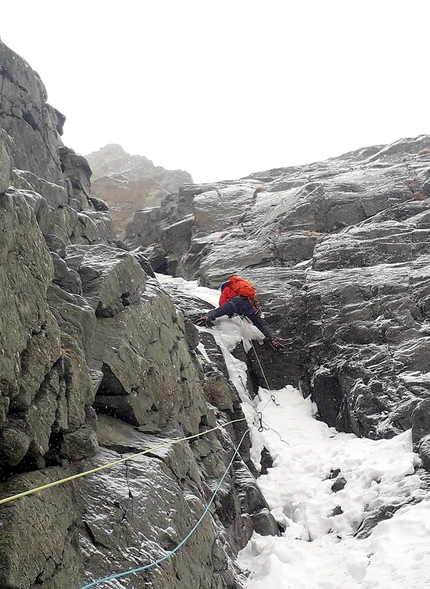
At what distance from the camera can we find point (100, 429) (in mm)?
6219

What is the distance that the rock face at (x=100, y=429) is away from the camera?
14.2 feet

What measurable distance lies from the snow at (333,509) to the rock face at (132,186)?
27.6 meters

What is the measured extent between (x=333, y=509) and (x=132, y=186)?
134 feet

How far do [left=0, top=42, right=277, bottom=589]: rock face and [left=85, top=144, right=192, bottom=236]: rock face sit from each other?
2885 centimetres

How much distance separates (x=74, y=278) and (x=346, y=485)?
618 centimetres

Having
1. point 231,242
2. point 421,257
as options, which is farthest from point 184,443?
point 231,242

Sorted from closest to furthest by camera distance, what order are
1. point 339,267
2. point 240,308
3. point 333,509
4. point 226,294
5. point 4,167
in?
point 4,167
point 333,509
point 240,308
point 226,294
point 339,267

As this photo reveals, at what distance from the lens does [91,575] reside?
4.43 m

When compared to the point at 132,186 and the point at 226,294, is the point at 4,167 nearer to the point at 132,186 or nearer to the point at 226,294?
the point at 226,294

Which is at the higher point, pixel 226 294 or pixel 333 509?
pixel 226 294

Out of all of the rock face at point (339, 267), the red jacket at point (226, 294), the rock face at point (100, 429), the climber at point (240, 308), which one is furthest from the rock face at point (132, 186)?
the rock face at point (100, 429)

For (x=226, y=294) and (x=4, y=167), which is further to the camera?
(x=226, y=294)

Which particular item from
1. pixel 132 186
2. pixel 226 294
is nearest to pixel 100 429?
pixel 226 294

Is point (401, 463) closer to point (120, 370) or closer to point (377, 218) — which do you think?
point (120, 370)
